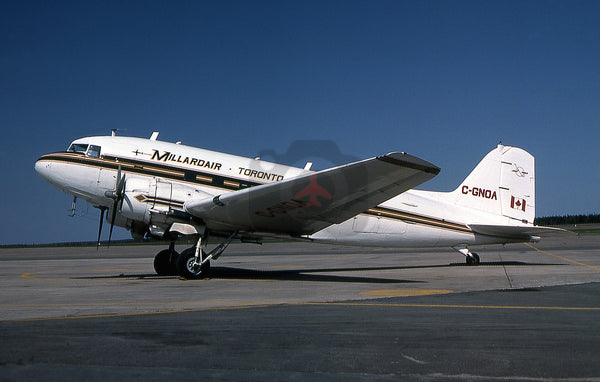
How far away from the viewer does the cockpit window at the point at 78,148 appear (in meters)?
15.9

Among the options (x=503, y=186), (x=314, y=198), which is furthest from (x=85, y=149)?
(x=503, y=186)

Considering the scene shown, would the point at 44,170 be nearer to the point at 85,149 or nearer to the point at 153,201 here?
the point at 85,149

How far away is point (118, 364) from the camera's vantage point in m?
4.81

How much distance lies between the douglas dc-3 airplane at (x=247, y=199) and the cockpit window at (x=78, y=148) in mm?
18

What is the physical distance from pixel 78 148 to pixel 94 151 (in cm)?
57

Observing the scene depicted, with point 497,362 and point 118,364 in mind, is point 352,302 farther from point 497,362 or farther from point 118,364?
point 118,364

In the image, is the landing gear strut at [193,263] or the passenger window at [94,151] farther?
the passenger window at [94,151]

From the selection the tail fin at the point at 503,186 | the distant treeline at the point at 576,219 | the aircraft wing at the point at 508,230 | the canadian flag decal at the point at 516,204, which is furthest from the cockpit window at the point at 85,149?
the distant treeline at the point at 576,219

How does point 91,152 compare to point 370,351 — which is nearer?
point 370,351

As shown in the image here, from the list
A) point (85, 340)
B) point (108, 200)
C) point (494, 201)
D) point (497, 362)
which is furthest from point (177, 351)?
point (494, 201)

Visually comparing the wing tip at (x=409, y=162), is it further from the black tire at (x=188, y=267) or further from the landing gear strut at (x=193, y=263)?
the black tire at (x=188, y=267)

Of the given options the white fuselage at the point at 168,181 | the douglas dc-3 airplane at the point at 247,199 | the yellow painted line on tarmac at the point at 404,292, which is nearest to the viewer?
the yellow painted line on tarmac at the point at 404,292

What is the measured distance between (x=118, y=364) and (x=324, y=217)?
10708 mm

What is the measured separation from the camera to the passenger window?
622 inches
